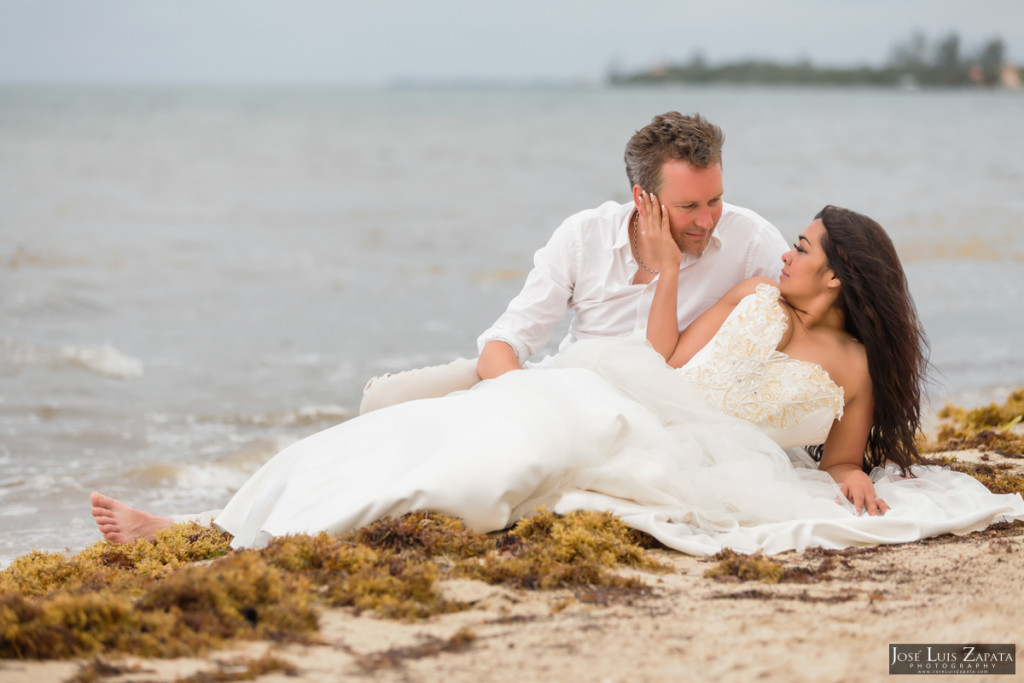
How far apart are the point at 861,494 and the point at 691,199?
172cm

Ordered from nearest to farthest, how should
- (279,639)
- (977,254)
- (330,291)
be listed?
(279,639)
(330,291)
(977,254)

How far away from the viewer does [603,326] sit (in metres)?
5.77

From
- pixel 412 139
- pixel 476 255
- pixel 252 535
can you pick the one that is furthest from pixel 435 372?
pixel 412 139

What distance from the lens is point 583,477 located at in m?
4.32

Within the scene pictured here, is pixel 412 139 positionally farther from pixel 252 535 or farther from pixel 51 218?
pixel 252 535

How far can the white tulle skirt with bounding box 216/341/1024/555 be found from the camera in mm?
4070

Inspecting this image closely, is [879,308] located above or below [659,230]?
below

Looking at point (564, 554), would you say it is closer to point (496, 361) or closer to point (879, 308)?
point (496, 361)

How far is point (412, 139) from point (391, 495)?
146 ft

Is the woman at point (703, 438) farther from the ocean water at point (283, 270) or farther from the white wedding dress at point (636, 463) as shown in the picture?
the ocean water at point (283, 270)

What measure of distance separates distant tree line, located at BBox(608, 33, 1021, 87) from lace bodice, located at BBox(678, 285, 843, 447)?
112 m

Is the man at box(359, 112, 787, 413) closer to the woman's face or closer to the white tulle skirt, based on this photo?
the woman's face

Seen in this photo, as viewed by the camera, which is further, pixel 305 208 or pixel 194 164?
pixel 194 164

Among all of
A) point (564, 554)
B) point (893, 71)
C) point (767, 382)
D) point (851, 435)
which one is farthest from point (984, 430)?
point (893, 71)
